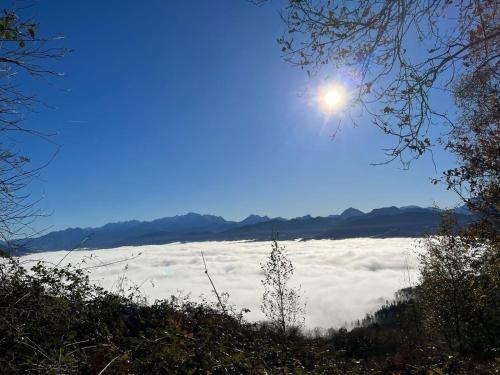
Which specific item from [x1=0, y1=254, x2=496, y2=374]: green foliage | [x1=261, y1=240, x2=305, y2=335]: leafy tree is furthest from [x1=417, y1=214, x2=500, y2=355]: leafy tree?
[x1=261, y1=240, x2=305, y2=335]: leafy tree

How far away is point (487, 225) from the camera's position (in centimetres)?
1054

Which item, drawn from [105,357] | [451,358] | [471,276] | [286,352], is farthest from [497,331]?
[105,357]

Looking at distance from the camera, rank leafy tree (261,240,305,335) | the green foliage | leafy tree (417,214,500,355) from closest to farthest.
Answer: the green foliage, leafy tree (417,214,500,355), leafy tree (261,240,305,335)

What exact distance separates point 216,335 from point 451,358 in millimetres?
12676

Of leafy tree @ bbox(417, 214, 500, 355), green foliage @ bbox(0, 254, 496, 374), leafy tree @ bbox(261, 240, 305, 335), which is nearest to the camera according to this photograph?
green foliage @ bbox(0, 254, 496, 374)

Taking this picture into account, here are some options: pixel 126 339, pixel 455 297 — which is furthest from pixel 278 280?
pixel 126 339

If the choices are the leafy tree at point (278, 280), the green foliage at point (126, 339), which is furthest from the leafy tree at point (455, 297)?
the leafy tree at point (278, 280)

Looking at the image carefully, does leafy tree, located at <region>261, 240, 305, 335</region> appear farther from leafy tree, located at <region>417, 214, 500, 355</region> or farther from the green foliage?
leafy tree, located at <region>417, 214, 500, 355</region>

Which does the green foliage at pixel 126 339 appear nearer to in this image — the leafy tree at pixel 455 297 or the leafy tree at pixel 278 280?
the leafy tree at pixel 455 297

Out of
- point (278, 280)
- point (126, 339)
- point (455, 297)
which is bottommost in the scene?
point (455, 297)

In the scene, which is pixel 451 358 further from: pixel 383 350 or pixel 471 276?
pixel 383 350

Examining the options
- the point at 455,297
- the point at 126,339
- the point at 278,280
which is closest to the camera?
the point at 126,339

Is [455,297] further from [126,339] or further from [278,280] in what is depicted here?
[126,339]

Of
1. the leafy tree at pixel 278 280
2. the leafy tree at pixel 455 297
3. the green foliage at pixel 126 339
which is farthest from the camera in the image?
the leafy tree at pixel 278 280
